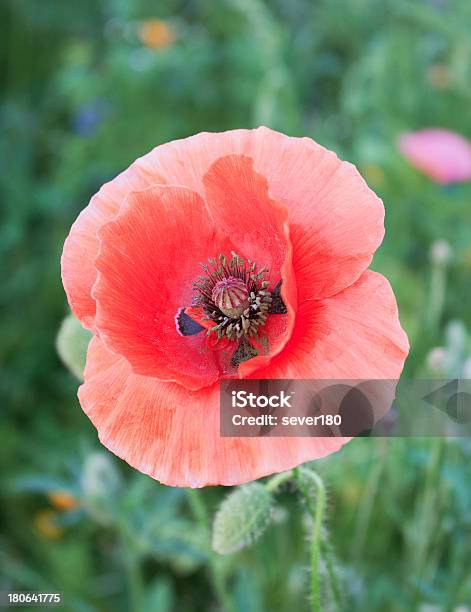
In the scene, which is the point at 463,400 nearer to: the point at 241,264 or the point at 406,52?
the point at 241,264

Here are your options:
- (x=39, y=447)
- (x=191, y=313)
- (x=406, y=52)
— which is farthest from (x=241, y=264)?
(x=406, y=52)

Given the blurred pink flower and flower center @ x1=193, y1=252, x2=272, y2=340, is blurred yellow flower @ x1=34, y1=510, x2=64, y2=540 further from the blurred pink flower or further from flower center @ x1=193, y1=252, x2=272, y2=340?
the blurred pink flower

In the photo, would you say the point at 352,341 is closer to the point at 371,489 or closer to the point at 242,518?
the point at 242,518

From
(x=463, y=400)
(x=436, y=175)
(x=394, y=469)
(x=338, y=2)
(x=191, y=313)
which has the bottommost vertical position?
(x=394, y=469)

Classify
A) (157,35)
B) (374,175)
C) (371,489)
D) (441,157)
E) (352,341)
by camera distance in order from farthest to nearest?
(157,35), (374,175), (441,157), (371,489), (352,341)

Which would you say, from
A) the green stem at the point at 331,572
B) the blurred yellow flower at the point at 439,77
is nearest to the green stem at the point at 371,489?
the green stem at the point at 331,572

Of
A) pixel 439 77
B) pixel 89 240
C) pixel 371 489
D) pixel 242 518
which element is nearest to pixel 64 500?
pixel 371 489
